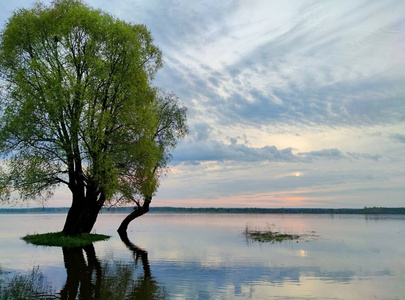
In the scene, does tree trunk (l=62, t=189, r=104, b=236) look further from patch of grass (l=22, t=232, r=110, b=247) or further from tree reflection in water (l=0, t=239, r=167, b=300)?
tree reflection in water (l=0, t=239, r=167, b=300)

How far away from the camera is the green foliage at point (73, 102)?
29.4 meters

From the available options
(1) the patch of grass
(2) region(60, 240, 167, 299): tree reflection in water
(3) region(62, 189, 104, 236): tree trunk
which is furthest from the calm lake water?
(3) region(62, 189, 104, 236): tree trunk

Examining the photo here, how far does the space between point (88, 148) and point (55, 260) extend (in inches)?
388

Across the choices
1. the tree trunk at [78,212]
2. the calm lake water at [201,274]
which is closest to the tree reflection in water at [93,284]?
the calm lake water at [201,274]

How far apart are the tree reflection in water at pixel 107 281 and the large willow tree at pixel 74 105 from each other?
9037 mm

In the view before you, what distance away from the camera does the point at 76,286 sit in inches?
622

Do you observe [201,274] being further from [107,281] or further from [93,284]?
[93,284]

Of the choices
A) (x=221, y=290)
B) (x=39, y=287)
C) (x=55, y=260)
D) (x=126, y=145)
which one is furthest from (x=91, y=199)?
(x=221, y=290)

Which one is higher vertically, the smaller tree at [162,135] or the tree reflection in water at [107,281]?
the smaller tree at [162,135]

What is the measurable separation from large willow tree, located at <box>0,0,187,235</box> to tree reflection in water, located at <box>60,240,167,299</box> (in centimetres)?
904

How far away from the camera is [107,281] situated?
16.9 m

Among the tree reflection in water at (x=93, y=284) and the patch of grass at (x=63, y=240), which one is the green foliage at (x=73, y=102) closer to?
the patch of grass at (x=63, y=240)

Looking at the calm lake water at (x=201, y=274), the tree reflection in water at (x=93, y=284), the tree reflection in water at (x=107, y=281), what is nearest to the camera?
the tree reflection in water at (x=93, y=284)

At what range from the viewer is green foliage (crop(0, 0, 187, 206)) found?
1158 inches
